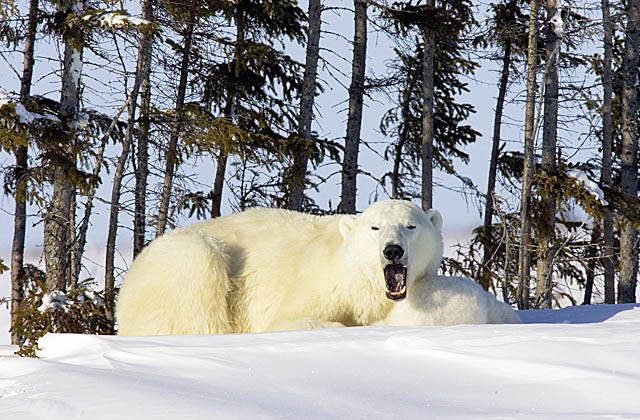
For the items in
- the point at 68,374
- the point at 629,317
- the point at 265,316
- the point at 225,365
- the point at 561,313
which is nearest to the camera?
the point at 68,374

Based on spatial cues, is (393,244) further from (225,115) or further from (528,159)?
(225,115)

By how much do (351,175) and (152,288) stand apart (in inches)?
333

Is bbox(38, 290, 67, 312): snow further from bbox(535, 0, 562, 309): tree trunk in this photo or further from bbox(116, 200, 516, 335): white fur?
bbox(535, 0, 562, 309): tree trunk

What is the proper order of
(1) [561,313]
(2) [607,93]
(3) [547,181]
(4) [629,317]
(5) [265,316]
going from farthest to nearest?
(2) [607,93]
(3) [547,181]
(1) [561,313]
(5) [265,316]
(4) [629,317]

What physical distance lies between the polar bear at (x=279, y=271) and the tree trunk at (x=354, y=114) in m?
7.74

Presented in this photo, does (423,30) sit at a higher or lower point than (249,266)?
higher

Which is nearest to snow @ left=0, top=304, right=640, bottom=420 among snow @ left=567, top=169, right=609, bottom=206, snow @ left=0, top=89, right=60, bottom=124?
snow @ left=0, top=89, right=60, bottom=124

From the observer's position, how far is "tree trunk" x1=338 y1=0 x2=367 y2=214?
1338cm

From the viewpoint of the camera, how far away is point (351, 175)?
13430 mm

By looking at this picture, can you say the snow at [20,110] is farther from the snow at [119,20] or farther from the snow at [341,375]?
the snow at [341,375]

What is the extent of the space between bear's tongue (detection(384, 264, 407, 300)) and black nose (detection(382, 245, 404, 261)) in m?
0.06

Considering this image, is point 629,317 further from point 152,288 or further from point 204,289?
point 152,288

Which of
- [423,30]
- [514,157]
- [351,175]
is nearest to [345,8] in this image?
[423,30]

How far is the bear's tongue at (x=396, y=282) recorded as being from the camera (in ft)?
14.1
